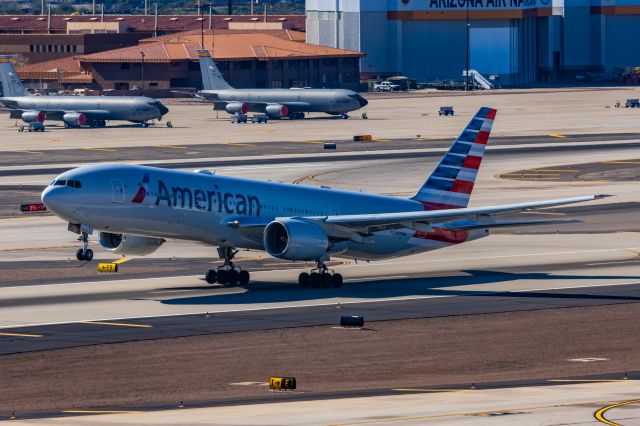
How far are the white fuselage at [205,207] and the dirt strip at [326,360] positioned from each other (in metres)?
10.8

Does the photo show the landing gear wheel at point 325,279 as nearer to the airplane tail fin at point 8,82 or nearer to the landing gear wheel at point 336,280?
the landing gear wheel at point 336,280

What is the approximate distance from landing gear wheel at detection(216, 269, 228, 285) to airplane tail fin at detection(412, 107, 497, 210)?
10.8 meters

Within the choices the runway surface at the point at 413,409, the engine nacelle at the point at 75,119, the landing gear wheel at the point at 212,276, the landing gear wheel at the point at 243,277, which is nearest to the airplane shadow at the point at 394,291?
the landing gear wheel at the point at 243,277

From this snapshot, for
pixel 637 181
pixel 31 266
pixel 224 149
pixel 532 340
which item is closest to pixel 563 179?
pixel 637 181

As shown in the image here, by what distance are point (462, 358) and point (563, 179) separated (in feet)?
225

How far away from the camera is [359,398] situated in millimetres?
38125

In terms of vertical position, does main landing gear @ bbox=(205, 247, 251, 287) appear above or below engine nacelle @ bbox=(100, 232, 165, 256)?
below

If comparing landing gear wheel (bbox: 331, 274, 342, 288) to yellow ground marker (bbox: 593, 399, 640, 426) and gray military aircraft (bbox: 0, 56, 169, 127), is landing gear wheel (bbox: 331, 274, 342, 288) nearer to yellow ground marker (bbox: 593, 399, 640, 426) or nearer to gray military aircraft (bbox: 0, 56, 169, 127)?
yellow ground marker (bbox: 593, 399, 640, 426)

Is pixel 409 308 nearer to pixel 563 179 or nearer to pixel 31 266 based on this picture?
pixel 31 266

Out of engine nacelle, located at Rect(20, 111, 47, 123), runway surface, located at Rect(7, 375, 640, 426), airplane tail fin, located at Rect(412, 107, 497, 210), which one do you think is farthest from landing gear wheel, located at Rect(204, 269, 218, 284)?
engine nacelle, located at Rect(20, 111, 47, 123)

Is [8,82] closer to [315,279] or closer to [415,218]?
[315,279]

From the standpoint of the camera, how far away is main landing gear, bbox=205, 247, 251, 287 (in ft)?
210

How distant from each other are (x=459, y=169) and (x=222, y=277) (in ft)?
42.5

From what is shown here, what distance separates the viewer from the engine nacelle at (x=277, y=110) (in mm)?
190625
